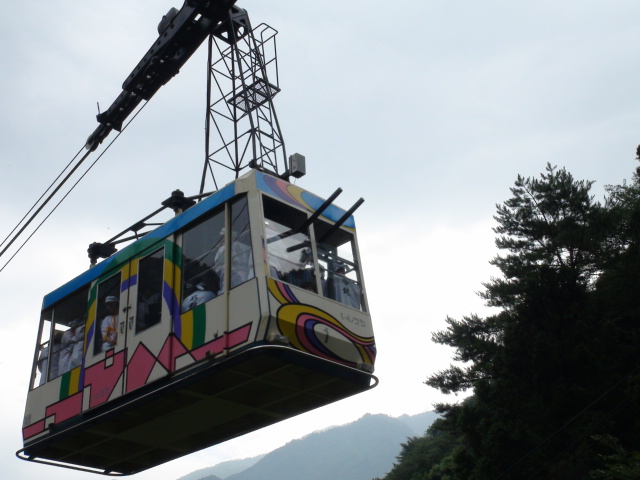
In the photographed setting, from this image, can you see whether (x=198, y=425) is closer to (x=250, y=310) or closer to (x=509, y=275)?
(x=250, y=310)

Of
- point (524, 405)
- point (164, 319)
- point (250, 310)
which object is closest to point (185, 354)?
point (164, 319)

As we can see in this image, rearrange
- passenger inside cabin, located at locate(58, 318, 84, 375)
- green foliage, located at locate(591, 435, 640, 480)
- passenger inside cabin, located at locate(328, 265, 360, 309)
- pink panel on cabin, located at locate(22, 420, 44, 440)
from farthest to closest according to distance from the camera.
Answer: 1. green foliage, located at locate(591, 435, 640, 480)
2. pink panel on cabin, located at locate(22, 420, 44, 440)
3. passenger inside cabin, located at locate(58, 318, 84, 375)
4. passenger inside cabin, located at locate(328, 265, 360, 309)

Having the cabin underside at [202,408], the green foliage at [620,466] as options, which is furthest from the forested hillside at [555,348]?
the cabin underside at [202,408]

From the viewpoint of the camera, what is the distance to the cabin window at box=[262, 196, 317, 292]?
8.83 m

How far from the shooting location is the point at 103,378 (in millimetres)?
9984

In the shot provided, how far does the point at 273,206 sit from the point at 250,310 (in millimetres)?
1557

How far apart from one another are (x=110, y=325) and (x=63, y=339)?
147cm

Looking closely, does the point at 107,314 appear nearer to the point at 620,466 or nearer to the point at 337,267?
the point at 337,267

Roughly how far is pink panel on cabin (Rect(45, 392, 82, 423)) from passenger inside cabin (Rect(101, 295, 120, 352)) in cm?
87

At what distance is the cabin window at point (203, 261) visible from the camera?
8969 millimetres

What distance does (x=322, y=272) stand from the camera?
9383 millimetres

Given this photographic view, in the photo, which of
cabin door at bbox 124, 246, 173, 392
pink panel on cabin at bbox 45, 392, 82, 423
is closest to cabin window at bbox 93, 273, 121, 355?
cabin door at bbox 124, 246, 173, 392

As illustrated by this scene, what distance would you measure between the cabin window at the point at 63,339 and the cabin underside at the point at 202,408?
0.83m

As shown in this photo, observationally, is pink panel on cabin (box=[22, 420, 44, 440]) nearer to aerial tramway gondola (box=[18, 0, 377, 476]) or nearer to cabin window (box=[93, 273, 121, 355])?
aerial tramway gondola (box=[18, 0, 377, 476])
